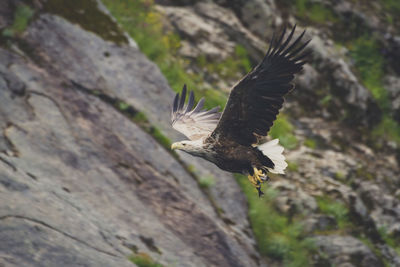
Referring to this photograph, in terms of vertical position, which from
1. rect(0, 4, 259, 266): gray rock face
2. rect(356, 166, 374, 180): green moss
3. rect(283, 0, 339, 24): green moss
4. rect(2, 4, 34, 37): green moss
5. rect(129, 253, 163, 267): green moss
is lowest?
rect(129, 253, 163, 267): green moss

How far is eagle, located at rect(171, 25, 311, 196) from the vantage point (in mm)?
5410

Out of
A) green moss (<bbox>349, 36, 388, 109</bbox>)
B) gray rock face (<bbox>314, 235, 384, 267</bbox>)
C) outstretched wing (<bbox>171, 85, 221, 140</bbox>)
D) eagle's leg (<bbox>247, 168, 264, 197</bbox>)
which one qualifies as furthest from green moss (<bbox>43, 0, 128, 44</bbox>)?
green moss (<bbox>349, 36, 388, 109</bbox>)

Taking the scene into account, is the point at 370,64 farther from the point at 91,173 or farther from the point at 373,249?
the point at 91,173

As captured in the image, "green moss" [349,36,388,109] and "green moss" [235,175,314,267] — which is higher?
"green moss" [349,36,388,109]

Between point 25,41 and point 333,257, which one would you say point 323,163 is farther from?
point 25,41

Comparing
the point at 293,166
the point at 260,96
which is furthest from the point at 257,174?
the point at 293,166

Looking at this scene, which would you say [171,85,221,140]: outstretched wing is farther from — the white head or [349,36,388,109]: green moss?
[349,36,388,109]: green moss

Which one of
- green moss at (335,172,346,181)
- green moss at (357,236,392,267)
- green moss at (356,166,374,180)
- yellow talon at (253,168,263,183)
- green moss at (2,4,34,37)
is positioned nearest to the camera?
yellow talon at (253,168,263,183)

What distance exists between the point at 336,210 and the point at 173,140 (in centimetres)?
366

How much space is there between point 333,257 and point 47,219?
18.1 ft

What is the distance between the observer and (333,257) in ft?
27.9

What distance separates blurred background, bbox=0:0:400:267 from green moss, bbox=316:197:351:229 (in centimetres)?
3

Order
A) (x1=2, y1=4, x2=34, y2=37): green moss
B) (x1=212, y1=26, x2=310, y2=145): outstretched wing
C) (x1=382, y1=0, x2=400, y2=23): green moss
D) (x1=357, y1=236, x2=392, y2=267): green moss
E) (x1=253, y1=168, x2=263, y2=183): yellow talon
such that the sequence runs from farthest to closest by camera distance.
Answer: (x1=382, y1=0, x2=400, y2=23): green moss < (x1=357, y1=236, x2=392, y2=267): green moss < (x1=2, y1=4, x2=34, y2=37): green moss < (x1=253, y1=168, x2=263, y2=183): yellow talon < (x1=212, y1=26, x2=310, y2=145): outstretched wing

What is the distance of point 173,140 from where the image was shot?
857 cm
